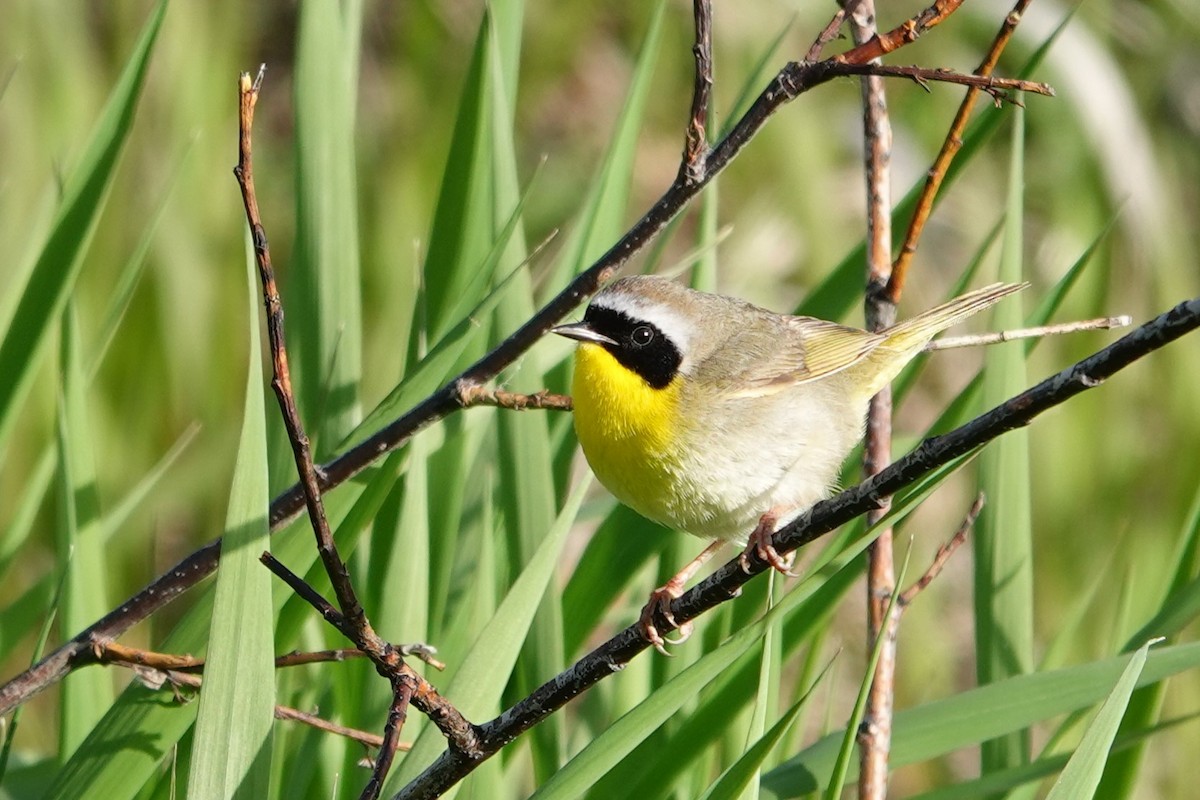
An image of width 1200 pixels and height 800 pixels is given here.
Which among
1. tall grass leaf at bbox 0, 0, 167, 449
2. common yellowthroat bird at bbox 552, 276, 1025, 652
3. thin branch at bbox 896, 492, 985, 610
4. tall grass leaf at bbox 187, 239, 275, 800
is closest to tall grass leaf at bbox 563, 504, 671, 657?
common yellowthroat bird at bbox 552, 276, 1025, 652

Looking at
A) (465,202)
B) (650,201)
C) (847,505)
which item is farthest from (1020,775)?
(650,201)

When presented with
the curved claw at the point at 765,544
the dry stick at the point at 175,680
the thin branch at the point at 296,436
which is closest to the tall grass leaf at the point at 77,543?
the dry stick at the point at 175,680

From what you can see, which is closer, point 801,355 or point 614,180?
point 614,180

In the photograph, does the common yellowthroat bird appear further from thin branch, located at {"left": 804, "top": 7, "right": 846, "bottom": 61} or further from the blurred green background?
the blurred green background

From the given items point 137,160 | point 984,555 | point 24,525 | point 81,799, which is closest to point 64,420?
point 24,525

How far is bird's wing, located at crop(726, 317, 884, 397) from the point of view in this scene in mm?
2281

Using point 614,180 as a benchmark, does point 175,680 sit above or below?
below

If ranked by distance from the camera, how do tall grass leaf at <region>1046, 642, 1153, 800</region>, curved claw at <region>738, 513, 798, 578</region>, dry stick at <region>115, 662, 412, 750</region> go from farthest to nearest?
dry stick at <region>115, 662, 412, 750</region>
curved claw at <region>738, 513, 798, 578</region>
tall grass leaf at <region>1046, 642, 1153, 800</region>

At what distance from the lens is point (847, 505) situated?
3.89 ft

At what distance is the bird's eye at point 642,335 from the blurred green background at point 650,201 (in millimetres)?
1227

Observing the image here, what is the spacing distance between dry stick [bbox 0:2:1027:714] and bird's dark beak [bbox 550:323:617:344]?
39 cm

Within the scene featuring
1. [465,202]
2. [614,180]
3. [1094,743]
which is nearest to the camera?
[1094,743]

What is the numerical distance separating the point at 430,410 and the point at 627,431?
442 millimetres

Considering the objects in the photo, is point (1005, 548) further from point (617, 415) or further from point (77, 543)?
point (77, 543)
